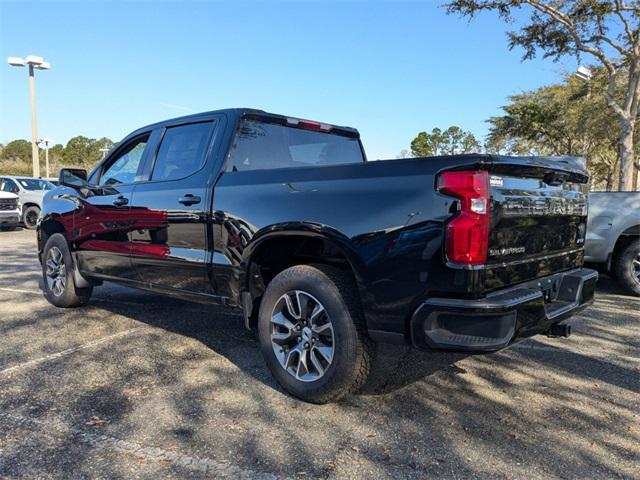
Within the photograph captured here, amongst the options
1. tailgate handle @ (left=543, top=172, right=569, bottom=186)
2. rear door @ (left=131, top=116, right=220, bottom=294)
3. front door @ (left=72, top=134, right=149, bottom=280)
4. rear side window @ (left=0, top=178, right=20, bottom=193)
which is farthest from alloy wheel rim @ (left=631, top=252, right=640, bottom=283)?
rear side window @ (left=0, top=178, right=20, bottom=193)

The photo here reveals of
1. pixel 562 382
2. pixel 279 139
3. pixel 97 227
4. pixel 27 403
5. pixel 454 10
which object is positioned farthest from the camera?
pixel 454 10

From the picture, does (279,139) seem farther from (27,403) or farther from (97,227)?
(27,403)

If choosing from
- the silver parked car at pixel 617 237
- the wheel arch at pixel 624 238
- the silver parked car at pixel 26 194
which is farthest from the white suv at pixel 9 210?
the wheel arch at pixel 624 238

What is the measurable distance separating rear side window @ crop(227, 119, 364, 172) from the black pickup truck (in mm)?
14

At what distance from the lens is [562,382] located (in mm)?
3629

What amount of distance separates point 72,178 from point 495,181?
4298 mm

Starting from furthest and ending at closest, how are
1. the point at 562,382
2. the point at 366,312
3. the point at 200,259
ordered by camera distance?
the point at 200,259 < the point at 562,382 < the point at 366,312

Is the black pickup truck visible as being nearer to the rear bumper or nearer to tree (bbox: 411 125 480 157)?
the rear bumper

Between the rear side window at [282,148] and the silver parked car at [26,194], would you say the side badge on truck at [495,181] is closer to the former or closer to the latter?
the rear side window at [282,148]

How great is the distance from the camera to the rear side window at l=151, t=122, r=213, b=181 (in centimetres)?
409

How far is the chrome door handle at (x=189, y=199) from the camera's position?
12.7ft

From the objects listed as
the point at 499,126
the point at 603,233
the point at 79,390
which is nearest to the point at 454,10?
the point at 603,233

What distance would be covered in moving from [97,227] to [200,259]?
166 centimetres

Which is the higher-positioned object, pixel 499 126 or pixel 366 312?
pixel 499 126
